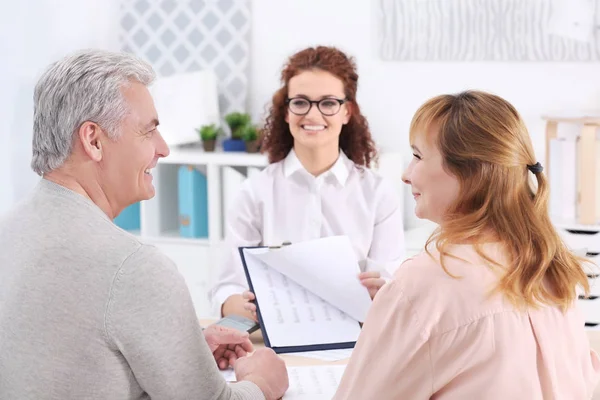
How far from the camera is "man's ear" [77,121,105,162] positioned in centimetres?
130

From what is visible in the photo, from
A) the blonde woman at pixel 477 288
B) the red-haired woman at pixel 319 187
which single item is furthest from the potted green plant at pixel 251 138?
the blonde woman at pixel 477 288

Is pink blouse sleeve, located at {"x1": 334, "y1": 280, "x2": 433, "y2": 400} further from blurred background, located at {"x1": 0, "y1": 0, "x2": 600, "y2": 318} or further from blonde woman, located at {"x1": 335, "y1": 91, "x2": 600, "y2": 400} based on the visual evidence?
blurred background, located at {"x1": 0, "y1": 0, "x2": 600, "y2": 318}

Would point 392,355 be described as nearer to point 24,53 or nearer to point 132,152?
point 132,152

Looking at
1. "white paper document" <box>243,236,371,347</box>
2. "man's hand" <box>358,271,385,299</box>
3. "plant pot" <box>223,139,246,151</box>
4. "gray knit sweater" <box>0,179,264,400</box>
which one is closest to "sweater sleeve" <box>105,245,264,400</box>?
"gray knit sweater" <box>0,179,264,400</box>

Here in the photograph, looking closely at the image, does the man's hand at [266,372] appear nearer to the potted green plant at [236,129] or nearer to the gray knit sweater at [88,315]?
the gray knit sweater at [88,315]

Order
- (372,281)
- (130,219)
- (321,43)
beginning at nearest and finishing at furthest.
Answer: (372,281) → (321,43) → (130,219)

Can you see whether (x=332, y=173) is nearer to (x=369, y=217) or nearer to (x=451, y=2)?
(x=369, y=217)

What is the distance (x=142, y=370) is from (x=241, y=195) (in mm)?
1160

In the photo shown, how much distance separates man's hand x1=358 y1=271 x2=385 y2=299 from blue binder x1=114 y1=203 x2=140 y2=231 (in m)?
2.27

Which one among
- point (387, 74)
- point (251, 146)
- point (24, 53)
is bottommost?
point (251, 146)

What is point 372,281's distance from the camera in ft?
6.19

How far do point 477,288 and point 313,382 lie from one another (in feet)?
1.77

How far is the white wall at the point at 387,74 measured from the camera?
350 cm

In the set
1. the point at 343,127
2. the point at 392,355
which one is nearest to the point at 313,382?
the point at 392,355
